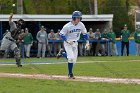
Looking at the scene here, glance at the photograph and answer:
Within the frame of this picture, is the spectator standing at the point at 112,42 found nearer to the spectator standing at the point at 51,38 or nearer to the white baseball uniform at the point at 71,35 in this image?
the spectator standing at the point at 51,38

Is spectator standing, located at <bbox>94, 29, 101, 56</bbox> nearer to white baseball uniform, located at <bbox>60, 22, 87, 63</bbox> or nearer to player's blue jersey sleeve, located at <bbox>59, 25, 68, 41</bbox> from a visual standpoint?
white baseball uniform, located at <bbox>60, 22, 87, 63</bbox>

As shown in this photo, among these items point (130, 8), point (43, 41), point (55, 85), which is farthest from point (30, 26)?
point (130, 8)

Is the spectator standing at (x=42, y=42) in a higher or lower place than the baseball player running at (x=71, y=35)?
lower

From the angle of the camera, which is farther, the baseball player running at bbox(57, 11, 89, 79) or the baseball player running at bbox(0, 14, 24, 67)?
the baseball player running at bbox(0, 14, 24, 67)

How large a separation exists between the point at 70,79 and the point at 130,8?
45.7 meters

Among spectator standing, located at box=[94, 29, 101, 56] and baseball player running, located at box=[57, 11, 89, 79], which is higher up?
baseball player running, located at box=[57, 11, 89, 79]

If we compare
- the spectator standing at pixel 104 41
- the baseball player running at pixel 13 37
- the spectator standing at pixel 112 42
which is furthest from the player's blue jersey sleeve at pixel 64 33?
the spectator standing at pixel 104 41

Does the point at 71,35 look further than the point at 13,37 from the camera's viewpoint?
No

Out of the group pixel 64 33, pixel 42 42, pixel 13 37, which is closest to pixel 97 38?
pixel 42 42

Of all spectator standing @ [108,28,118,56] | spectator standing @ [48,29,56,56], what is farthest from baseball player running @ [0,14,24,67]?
spectator standing @ [108,28,118,56]

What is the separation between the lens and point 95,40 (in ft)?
102

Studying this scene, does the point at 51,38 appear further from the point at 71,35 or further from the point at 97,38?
the point at 71,35

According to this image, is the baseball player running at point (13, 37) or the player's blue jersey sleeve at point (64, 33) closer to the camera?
the player's blue jersey sleeve at point (64, 33)

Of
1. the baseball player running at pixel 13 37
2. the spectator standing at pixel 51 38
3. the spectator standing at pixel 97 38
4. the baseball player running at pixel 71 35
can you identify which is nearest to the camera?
the baseball player running at pixel 71 35
